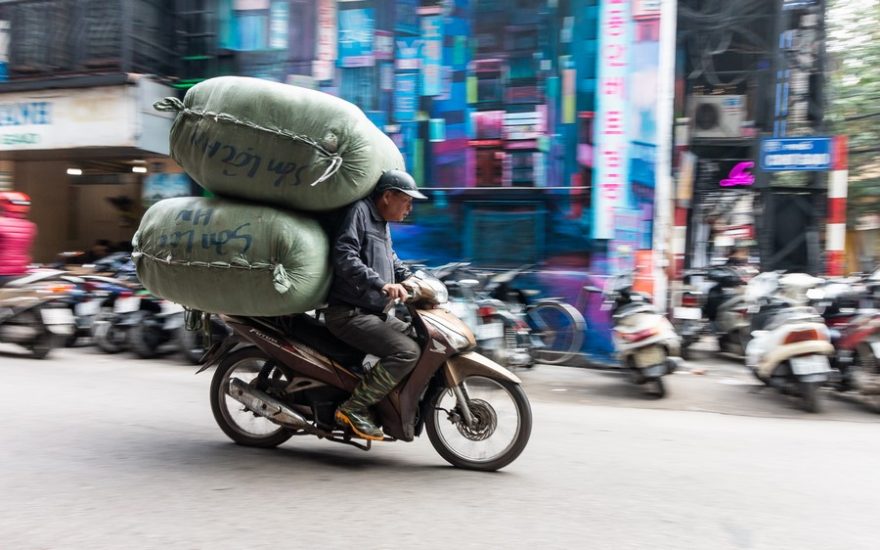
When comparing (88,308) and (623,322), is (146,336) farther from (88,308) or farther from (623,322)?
(623,322)

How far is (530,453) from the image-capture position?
455 cm

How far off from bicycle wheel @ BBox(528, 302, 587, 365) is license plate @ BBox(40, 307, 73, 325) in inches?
212

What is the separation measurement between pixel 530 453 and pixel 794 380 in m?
3.14

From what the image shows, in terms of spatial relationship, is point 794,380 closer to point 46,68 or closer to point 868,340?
point 868,340

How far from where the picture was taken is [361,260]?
3.90 metres

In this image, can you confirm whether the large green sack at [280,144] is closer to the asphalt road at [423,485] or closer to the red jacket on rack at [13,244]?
the asphalt road at [423,485]

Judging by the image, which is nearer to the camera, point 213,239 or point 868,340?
point 213,239

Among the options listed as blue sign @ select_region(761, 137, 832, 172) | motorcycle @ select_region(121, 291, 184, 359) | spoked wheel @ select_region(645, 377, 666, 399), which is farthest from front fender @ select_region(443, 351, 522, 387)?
blue sign @ select_region(761, 137, 832, 172)

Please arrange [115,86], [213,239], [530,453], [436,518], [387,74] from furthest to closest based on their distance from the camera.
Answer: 1. [115,86]
2. [387,74]
3. [530,453]
4. [213,239]
5. [436,518]

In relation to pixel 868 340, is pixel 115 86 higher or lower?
higher

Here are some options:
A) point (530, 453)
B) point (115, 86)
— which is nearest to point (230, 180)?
point (530, 453)

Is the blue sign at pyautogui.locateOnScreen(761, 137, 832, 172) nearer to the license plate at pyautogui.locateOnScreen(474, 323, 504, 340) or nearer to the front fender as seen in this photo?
the license plate at pyautogui.locateOnScreen(474, 323, 504, 340)

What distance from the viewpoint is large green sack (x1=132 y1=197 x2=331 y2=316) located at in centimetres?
375

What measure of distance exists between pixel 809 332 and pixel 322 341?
4.53m
